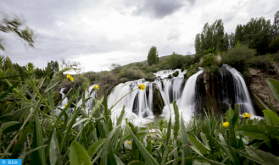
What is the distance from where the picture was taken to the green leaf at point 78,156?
0.28 metres

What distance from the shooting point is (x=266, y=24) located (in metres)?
14.9

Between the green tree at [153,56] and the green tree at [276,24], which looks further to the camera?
the green tree at [153,56]

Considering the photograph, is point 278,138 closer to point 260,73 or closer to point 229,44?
point 260,73

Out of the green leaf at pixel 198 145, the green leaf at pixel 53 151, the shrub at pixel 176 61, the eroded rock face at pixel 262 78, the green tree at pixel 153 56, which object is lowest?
the eroded rock face at pixel 262 78

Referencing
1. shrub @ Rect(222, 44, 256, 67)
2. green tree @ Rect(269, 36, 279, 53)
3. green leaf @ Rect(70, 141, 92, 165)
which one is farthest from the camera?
green tree @ Rect(269, 36, 279, 53)

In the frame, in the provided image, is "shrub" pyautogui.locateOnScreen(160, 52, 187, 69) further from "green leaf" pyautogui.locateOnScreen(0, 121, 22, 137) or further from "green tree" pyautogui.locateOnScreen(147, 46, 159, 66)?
"green leaf" pyautogui.locateOnScreen(0, 121, 22, 137)

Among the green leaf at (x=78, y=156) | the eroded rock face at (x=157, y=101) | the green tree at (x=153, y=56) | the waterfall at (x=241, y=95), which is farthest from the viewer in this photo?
the green tree at (x=153, y=56)

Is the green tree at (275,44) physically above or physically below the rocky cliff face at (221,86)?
above

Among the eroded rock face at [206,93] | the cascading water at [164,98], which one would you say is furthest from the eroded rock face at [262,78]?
the cascading water at [164,98]

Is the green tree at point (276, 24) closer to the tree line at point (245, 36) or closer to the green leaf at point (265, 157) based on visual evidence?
the tree line at point (245, 36)

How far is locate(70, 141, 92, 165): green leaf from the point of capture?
0.90 ft

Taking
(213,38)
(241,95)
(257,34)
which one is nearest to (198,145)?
(241,95)

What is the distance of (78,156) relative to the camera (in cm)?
28

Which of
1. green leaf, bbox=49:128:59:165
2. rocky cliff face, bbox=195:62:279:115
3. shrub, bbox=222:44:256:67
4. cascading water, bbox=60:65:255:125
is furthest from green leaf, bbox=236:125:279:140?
shrub, bbox=222:44:256:67
